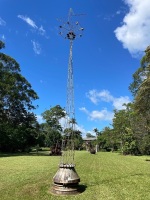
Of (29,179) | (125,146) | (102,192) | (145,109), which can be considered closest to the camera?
(102,192)

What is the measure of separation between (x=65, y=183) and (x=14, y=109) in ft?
105

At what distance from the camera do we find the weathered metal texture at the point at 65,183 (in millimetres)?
8544

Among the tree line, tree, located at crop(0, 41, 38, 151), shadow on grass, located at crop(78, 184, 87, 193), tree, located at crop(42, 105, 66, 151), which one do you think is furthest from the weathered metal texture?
tree, located at crop(42, 105, 66, 151)

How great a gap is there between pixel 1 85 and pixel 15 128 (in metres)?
9.56

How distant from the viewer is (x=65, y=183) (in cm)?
858

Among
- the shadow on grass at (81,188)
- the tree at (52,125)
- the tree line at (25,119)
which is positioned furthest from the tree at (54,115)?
the shadow on grass at (81,188)

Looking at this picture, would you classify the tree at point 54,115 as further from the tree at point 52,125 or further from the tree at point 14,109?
the tree at point 14,109

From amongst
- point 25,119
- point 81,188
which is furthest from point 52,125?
point 81,188

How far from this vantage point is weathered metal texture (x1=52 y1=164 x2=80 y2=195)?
336 inches

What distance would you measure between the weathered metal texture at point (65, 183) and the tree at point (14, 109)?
981 inches

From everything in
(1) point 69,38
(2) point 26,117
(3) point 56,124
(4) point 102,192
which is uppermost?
(3) point 56,124

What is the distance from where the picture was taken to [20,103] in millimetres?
39906

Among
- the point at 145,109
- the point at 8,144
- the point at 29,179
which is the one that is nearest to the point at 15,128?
the point at 8,144

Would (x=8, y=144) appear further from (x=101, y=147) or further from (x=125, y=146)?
(x=101, y=147)
